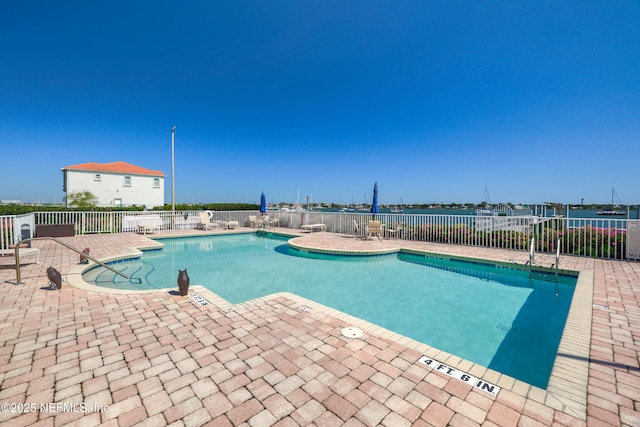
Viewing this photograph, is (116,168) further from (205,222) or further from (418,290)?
(418,290)

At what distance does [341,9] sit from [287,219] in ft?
34.3

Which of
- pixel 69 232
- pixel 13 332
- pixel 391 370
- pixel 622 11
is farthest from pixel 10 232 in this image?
pixel 622 11

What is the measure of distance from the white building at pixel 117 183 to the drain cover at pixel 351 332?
30.8 meters

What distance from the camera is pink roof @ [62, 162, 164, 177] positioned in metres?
25.1

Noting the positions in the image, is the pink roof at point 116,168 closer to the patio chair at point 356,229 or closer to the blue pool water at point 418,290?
the blue pool water at point 418,290

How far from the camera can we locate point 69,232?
35.1 ft

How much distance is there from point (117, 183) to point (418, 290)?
31340 millimetres

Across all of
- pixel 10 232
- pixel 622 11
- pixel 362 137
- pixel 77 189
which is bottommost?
pixel 10 232

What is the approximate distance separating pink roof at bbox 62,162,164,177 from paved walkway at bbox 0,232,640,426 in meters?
28.3

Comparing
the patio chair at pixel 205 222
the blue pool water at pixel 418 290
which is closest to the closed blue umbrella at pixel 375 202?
the blue pool water at pixel 418 290

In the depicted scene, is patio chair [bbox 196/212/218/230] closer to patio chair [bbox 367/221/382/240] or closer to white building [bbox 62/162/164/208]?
patio chair [bbox 367/221/382/240]

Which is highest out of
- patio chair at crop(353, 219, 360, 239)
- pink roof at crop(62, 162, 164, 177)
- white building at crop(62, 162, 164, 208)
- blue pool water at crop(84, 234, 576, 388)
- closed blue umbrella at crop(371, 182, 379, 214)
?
pink roof at crop(62, 162, 164, 177)

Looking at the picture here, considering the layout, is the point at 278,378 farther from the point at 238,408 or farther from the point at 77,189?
the point at 77,189

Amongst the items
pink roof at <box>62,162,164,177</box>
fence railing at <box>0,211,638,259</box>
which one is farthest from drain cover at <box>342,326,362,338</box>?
pink roof at <box>62,162,164,177</box>
